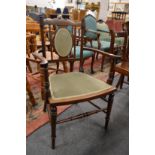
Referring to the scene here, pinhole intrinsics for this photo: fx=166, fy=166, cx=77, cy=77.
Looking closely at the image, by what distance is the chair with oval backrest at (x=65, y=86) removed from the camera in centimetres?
113

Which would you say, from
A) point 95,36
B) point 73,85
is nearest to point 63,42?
point 73,85

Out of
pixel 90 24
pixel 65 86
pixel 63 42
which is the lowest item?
pixel 65 86

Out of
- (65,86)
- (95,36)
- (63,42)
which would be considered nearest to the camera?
(65,86)

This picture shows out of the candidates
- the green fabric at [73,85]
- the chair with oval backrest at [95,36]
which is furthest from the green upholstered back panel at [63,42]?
the chair with oval backrest at [95,36]

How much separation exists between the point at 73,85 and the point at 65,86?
67mm

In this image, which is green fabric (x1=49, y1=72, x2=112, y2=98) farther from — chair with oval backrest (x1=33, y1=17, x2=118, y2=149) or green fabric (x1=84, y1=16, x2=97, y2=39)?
green fabric (x1=84, y1=16, x2=97, y2=39)

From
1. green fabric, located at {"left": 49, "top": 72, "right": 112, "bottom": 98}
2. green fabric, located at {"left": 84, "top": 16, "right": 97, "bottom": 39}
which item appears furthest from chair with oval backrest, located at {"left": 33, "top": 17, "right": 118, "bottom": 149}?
green fabric, located at {"left": 84, "top": 16, "right": 97, "bottom": 39}

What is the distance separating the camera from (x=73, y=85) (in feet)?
4.32

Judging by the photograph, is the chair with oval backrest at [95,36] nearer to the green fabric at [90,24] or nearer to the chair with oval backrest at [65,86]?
the green fabric at [90,24]

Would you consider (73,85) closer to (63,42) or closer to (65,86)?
(65,86)
